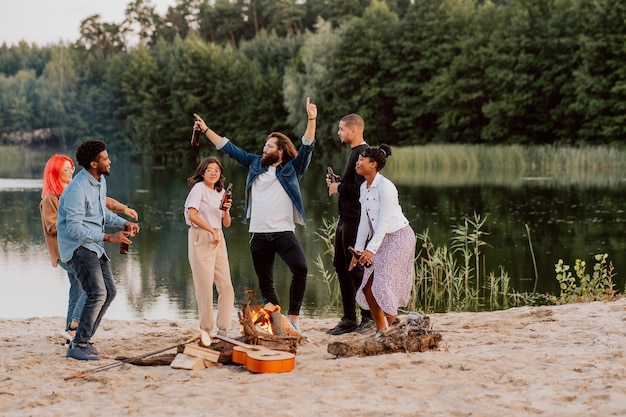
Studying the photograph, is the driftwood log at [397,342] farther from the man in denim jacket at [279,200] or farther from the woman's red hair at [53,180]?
the woman's red hair at [53,180]

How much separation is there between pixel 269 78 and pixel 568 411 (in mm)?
59316

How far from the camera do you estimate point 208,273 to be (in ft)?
22.6

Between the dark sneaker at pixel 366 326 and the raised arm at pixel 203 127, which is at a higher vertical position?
the raised arm at pixel 203 127

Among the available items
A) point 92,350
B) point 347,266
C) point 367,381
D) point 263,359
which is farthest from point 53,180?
point 367,381

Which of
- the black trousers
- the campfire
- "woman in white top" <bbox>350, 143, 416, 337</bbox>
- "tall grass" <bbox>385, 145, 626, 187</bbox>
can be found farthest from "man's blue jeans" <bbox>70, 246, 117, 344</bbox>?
"tall grass" <bbox>385, 145, 626, 187</bbox>

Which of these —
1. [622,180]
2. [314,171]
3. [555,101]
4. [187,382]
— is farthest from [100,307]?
[555,101]

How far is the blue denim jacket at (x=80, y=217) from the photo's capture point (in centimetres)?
622

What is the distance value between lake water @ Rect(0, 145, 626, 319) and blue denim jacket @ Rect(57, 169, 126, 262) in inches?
175

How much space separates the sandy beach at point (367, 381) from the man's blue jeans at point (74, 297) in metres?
0.26

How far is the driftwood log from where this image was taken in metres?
6.20

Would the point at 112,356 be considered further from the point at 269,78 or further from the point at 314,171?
the point at 269,78

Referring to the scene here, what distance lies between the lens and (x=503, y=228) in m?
19.4

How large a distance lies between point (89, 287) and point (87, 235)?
1.24 feet

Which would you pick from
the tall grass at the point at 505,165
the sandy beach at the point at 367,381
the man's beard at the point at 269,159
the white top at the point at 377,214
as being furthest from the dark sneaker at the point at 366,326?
the tall grass at the point at 505,165
